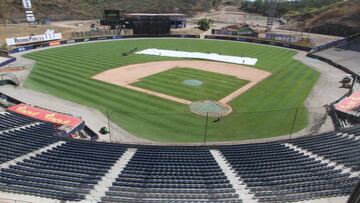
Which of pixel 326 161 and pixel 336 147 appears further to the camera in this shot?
pixel 336 147

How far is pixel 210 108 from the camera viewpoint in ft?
113

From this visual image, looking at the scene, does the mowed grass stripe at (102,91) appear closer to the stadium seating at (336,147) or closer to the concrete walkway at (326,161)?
the concrete walkway at (326,161)

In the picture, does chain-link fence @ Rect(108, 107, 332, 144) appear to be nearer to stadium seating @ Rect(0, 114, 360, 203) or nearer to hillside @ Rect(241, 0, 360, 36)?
stadium seating @ Rect(0, 114, 360, 203)

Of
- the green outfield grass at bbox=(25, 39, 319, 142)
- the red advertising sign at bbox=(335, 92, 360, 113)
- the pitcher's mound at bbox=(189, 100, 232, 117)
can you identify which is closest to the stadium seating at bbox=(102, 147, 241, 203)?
the green outfield grass at bbox=(25, 39, 319, 142)

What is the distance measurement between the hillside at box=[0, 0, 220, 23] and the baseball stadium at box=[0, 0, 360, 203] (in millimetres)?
44287

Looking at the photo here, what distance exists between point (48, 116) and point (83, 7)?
12104 cm

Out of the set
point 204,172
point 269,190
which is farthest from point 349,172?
point 204,172

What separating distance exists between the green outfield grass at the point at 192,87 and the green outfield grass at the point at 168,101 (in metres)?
3.09

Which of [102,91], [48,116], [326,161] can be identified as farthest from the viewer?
[102,91]

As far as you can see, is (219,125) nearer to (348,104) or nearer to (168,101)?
(168,101)

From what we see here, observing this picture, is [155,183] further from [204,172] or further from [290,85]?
[290,85]

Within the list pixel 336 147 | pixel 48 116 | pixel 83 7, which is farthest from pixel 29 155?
pixel 83 7

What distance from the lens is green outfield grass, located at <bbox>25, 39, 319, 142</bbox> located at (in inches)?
1154

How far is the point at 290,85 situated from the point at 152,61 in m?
30.9
